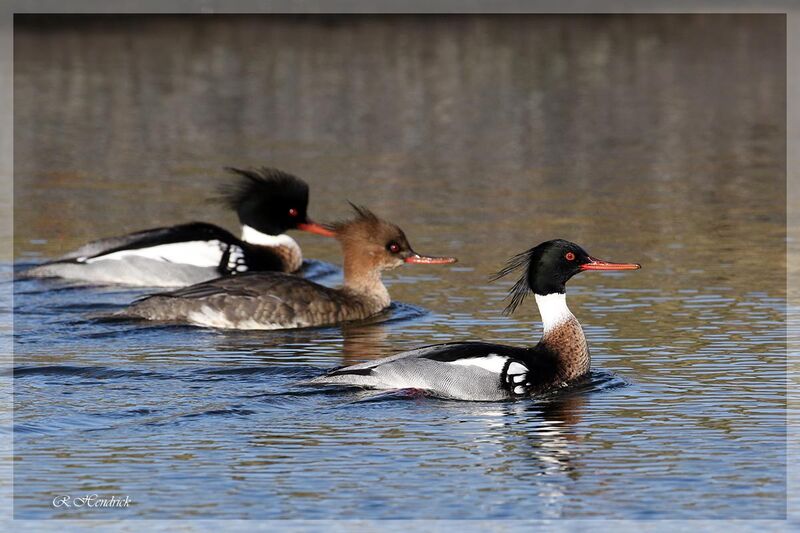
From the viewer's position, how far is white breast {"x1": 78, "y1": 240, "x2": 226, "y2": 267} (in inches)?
597

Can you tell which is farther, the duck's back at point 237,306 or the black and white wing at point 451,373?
the duck's back at point 237,306

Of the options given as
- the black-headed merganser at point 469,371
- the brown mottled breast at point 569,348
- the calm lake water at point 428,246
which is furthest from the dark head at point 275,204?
the black-headed merganser at point 469,371

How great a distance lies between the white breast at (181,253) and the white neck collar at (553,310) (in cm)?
516

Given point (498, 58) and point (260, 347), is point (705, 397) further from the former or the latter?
point (498, 58)

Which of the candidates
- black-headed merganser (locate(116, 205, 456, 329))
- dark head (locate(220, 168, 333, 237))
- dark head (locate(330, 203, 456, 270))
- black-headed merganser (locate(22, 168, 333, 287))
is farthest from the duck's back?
dark head (locate(220, 168, 333, 237))

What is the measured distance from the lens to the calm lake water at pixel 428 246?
851cm

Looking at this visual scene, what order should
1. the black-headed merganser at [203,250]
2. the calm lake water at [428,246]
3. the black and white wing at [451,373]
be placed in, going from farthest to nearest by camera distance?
1. the black-headed merganser at [203,250]
2. the black and white wing at [451,373]
3. the calm lake water at [428,246]

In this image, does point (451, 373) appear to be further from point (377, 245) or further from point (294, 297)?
point (377, 245)

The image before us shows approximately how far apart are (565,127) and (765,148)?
301 cm

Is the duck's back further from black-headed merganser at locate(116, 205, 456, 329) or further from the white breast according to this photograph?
the white breast

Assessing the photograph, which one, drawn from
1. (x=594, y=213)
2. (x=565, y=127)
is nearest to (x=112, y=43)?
(x=565, y=127)

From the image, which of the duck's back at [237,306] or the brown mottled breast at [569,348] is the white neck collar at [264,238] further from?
the brown mottled breast at [569,348]

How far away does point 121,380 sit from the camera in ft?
35.0

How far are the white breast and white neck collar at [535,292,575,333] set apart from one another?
5159 millimetres
